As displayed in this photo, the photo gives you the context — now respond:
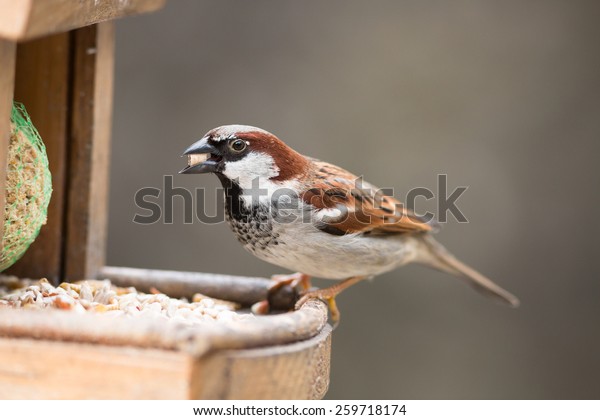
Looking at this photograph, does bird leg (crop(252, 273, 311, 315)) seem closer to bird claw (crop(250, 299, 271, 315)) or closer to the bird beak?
bird claw (crop(250, 299, 271, 315))

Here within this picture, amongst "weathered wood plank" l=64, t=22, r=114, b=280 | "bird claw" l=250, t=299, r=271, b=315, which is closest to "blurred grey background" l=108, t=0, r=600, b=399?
"weathered wood plank" l=64, t=22, r=114, b=280

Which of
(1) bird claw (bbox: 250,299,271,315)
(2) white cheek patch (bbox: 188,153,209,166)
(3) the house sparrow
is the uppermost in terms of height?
(2) white cheek patch (bbox: 188,153,209,166)

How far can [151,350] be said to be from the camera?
1.35 m

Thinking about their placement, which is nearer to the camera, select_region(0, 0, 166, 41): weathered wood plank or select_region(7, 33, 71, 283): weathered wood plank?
select_region(0, 0, 166, 41): weathered wood plank

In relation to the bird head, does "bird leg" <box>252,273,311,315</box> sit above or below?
below

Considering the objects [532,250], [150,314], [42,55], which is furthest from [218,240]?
[150,314]

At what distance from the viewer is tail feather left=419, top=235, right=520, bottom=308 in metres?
2.78

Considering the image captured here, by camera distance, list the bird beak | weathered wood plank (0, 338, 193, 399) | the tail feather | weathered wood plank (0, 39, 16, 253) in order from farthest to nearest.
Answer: the tail feather, the bird beak, weathered wood plank (0, 39, 16, 253), weathered wood plank (0, 338, 193, 399)

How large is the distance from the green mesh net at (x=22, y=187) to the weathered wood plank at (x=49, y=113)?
0.28 metres

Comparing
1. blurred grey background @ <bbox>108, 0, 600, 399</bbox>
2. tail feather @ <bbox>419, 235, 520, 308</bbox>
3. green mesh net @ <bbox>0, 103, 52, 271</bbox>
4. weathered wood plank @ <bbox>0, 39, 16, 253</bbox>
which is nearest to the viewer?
weathered wood plank @ <bbox>0, 39, 16, 253</bbox>

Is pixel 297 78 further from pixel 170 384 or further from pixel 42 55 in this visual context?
pixel 170 384

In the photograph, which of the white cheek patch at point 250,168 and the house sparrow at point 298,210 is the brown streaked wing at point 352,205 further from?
the white cheek patch at point 250,168

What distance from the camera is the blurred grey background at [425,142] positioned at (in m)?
3.80

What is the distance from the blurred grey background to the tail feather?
33.7 inches
